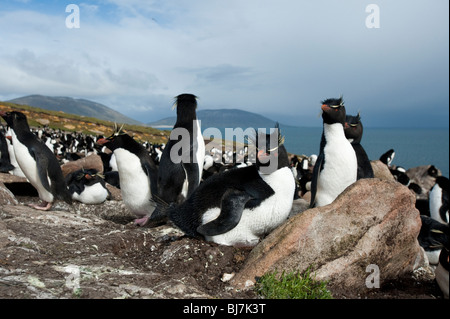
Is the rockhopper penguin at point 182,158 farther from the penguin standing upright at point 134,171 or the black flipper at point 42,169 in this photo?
the black flipper at point 42,169

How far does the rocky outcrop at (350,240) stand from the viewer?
3.95 metres

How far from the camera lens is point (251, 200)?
15.0ft

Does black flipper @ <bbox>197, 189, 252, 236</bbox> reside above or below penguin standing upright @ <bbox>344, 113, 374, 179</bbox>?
below

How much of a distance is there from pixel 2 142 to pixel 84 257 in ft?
38.5

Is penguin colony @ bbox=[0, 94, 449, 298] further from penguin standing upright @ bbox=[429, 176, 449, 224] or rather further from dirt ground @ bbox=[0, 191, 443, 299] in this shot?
dirt ground @ bbox=[0, 191, 443, 299]

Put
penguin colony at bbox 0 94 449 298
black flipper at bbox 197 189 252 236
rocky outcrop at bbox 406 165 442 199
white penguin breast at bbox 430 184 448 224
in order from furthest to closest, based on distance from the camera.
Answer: rocky outcrop at bbox 406 165 442 199
white penguin breast at bbox 430 184 448 224
penguin colony at bbox 0 94 449 298
black flipper at bbox 197 189 252 236

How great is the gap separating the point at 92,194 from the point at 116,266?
214 inches

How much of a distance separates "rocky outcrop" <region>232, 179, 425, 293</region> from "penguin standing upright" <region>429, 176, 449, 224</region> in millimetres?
6362

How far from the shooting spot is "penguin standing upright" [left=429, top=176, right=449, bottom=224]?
999 centimetres

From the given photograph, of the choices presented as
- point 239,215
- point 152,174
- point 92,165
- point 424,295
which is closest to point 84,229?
point 152,174

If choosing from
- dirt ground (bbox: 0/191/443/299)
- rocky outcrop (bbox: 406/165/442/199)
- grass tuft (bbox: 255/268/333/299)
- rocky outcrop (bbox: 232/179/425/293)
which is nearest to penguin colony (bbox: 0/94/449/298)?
dirt ground (bbox: 0/191/443/299)

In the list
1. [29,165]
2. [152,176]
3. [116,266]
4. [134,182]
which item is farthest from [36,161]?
[116,266]
